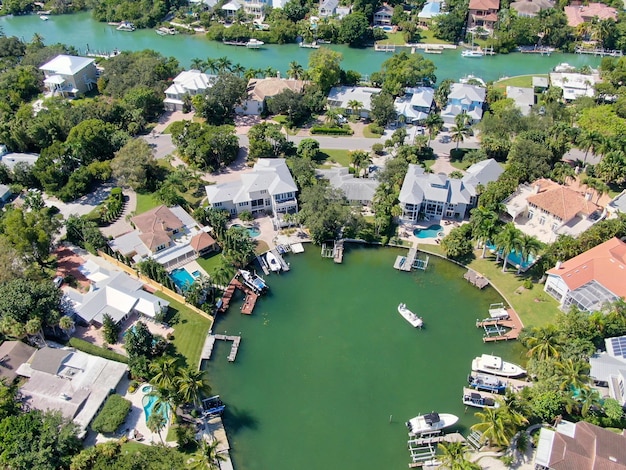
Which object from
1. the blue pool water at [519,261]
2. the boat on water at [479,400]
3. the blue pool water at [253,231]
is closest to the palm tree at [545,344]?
the boat on water at [479,400]

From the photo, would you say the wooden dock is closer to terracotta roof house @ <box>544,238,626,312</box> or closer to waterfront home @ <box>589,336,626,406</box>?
terracotta roof house @ <box>544,238,626,312</box>

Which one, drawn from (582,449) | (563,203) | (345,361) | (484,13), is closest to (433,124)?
(563,203)

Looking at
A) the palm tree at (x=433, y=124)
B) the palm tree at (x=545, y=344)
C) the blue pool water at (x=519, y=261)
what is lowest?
the blue pool water at (x=519, y=261)

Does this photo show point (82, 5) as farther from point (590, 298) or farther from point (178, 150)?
point (590, 298)

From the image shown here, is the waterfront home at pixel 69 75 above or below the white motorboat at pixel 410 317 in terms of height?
above

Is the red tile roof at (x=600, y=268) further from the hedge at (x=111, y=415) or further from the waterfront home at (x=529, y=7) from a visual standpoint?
the waterfront home at (x=529, y=7)

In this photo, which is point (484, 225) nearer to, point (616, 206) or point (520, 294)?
point (520, 294)

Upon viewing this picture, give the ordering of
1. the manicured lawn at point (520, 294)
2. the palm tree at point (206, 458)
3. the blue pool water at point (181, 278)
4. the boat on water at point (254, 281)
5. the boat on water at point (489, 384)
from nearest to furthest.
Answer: the palm tree at point (206, 458) → the boat on water at point (489, 384) → the manicured lawn at point (520, 294) → the blue pool water at point (181, 278) → the boat on water at point (254, 281)
